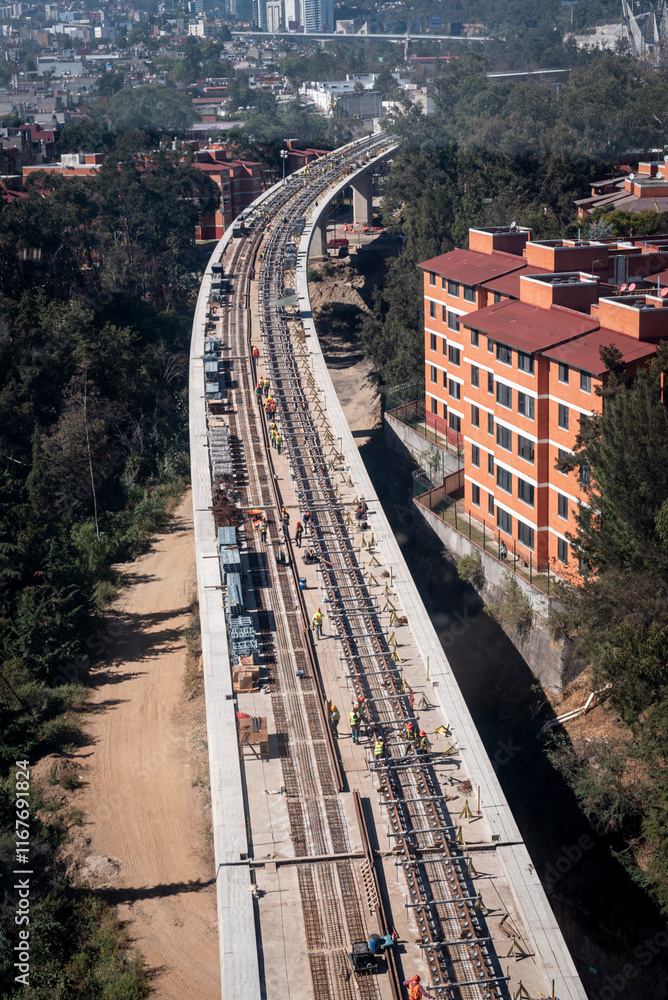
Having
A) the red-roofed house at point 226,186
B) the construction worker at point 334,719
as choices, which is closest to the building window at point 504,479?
the construction worker at point 334,719

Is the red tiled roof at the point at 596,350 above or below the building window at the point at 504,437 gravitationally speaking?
above

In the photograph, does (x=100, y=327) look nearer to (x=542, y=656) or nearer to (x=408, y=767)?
(x=542, y=656)

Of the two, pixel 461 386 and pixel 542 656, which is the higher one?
pixel 461 386

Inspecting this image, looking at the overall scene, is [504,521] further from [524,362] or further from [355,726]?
[355,726]

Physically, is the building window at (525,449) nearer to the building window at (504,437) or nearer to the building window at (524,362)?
the building window at (504,437)

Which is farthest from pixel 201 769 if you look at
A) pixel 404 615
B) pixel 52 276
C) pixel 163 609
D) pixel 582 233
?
pixel 52 276

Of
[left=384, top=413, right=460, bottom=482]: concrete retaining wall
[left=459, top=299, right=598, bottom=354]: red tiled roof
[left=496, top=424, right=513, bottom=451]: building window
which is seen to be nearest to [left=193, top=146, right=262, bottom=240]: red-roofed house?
[left=384, top=413, right=460, bottom=482]: concrete retaining wall

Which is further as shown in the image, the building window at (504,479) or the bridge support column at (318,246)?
the bridge support column at (318,246)
